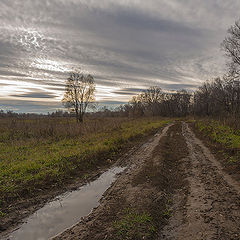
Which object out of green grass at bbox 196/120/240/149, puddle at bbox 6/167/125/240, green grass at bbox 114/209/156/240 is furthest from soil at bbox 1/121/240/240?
green grass at bbox 196/120/240/149

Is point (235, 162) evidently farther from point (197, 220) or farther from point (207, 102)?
point (207, 102)

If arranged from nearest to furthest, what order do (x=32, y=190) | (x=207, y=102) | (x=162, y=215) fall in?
(x=162, y=215)
(x=32, y=190)
(x=207, y=102)

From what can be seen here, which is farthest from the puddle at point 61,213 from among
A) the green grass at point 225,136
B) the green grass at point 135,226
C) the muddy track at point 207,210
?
the green grass at point 225,136

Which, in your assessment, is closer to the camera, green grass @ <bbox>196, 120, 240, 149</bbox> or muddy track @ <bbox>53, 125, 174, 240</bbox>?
muddy track @ <bbox>53, 125, 174, 240</bbox>

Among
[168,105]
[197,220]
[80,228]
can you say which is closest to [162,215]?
[197,220]

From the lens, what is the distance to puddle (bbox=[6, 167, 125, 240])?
12.1 feet

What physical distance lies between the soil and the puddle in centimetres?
27

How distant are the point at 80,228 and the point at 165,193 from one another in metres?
2.64

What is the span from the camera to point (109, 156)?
10.1 meters

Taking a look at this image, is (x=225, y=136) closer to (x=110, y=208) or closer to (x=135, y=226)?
(x=110, y=208)

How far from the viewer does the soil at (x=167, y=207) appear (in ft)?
11.2

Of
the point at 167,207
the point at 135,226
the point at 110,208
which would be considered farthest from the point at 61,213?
the point at 167,207

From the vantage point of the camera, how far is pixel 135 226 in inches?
140

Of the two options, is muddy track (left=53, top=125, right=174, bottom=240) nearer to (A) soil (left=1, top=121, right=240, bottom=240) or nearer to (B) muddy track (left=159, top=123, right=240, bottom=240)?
(A) soil (left=1, top=121, right=240, bottom=240)
